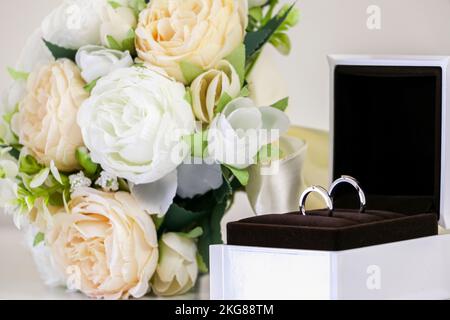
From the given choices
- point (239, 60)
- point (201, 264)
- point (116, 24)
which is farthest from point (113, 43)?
point (201, 264)

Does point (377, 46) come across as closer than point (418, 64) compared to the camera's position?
No

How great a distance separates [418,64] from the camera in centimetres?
93

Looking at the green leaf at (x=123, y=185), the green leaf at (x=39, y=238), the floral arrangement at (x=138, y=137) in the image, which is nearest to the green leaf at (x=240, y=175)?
the floral arrangement at (x=138, y=137)

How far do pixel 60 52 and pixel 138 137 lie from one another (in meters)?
0.15

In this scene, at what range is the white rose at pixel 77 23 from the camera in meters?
0.89

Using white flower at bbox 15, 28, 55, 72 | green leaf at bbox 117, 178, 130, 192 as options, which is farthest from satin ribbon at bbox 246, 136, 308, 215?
white flower at bbox 15, 28, 55, 72

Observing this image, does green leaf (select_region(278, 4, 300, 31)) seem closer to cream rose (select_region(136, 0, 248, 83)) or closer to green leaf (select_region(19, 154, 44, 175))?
cream rose (select_region(136, 0, 248, 83))

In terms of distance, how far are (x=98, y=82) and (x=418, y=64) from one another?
328 millimetres

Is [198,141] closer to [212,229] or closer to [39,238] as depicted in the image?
[212,229]

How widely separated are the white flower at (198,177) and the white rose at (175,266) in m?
Answer: 0.05

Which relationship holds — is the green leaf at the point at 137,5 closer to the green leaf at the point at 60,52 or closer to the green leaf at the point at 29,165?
the green leaf at the point at 60,52
